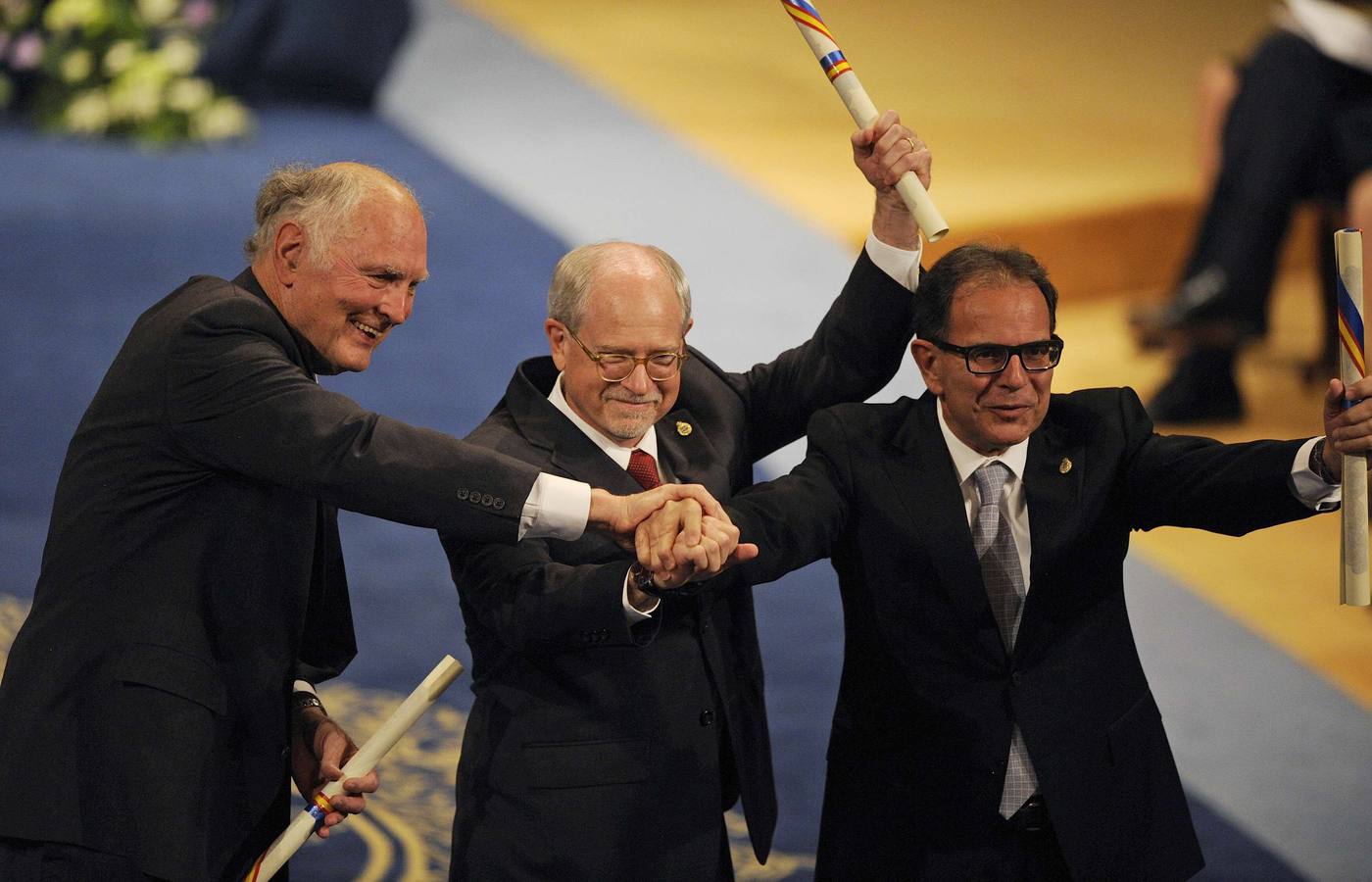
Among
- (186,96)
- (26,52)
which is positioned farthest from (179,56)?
(26,52)

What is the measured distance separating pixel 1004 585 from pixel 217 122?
570 centimetres

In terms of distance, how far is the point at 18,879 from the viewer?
7.50 ft

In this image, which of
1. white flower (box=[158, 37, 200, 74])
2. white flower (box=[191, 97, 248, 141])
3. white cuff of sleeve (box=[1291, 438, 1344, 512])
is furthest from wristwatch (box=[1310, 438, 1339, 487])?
white flower (box=[158, 37, 200, 74])

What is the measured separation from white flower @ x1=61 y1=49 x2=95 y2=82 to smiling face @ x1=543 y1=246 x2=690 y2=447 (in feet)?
18.8

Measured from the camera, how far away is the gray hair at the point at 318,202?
2340mm

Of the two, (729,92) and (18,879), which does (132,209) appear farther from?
(18,879)

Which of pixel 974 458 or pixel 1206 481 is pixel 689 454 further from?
pixel 1206 481

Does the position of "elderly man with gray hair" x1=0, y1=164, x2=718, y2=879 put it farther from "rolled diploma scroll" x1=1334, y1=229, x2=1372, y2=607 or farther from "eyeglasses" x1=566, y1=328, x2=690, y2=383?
"rolled diploma scroll" x1=1334, y1=229, x2=1372, y2=607

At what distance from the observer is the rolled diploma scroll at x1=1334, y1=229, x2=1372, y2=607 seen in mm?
2207

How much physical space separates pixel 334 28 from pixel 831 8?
7.20ft

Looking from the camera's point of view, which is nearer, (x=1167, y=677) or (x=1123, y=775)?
(x=1123, y=775)

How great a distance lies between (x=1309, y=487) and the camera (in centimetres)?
231

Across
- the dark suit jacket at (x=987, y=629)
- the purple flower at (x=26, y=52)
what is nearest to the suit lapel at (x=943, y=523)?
the dark suit jacket at (x=987, y=629)

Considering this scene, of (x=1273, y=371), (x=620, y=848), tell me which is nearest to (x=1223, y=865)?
(x=620, y=848)
